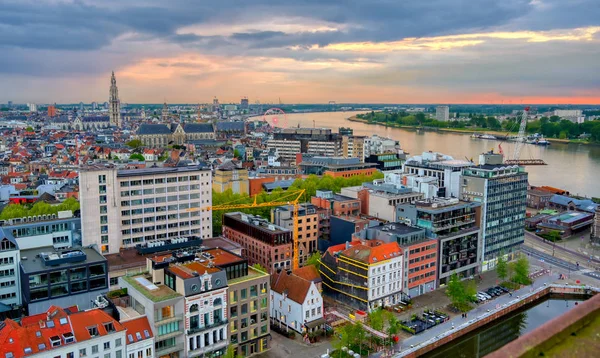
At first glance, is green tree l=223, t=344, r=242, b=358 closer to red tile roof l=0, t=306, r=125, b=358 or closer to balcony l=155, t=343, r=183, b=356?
balcony l=155, t=343, r=183, b=356

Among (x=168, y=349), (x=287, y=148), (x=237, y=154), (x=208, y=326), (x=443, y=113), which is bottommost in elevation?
(x=168, y=349)

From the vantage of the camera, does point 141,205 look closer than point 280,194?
Yes

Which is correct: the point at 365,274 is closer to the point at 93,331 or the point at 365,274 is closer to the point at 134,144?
the point at 93,331

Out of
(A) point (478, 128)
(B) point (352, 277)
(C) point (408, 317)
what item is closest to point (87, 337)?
(B) point (352, 277)

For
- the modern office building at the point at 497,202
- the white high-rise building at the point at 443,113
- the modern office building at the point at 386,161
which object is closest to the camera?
the modern office building at the point at 497,202

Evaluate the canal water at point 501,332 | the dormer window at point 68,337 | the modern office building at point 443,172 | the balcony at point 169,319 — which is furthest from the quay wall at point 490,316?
the dormer window at point 68,337

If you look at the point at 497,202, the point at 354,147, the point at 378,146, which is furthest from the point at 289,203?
the point at 378,146

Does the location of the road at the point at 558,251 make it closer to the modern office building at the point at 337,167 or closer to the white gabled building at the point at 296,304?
the modern office building at the point at 337,167
